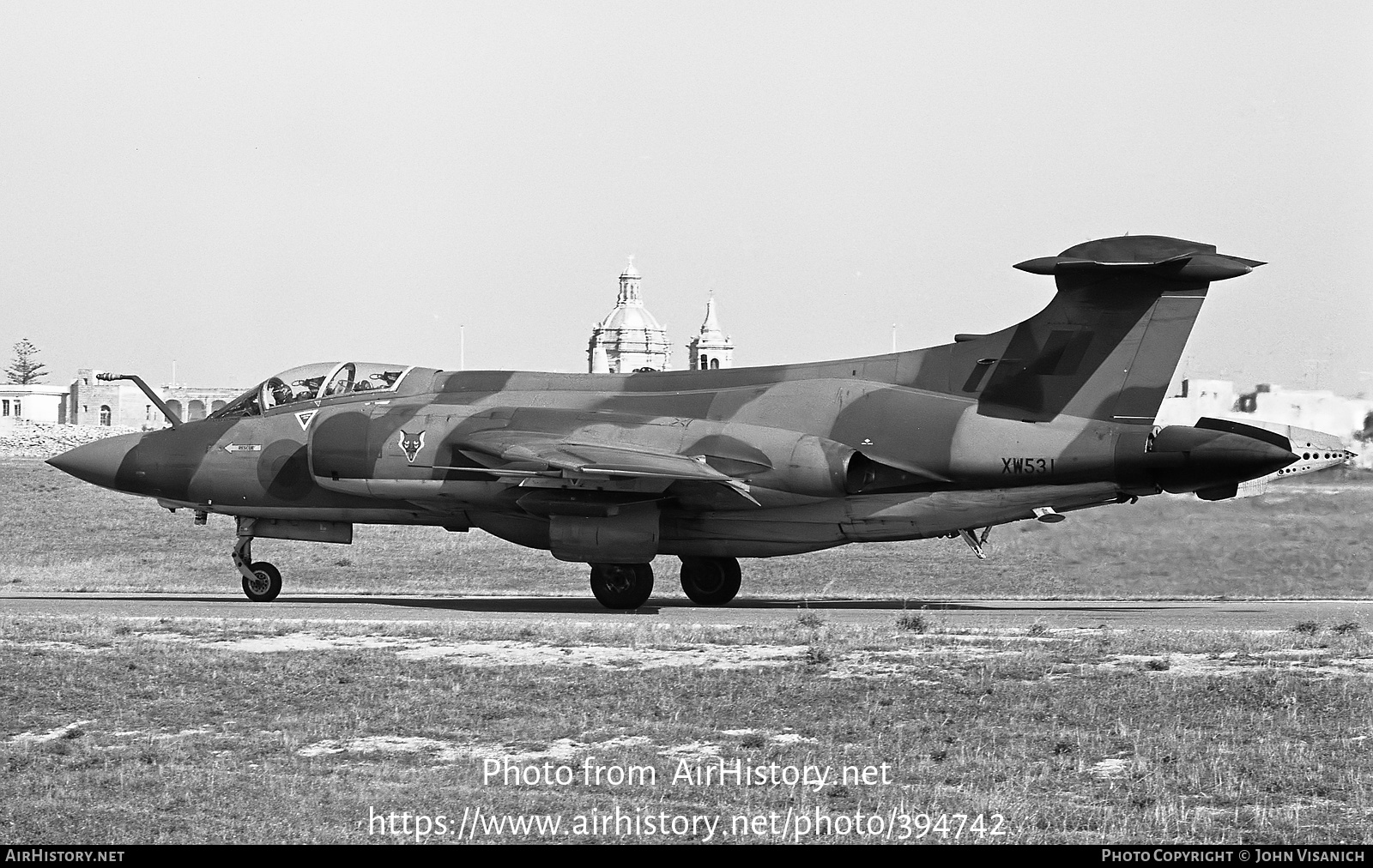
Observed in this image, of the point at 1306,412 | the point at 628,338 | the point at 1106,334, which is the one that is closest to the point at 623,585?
the point at 1106,334

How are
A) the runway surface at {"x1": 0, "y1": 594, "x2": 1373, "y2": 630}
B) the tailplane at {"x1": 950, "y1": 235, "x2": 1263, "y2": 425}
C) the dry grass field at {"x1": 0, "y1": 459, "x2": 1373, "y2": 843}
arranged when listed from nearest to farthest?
the dry grass field at {"x1": 0, "y1": 459, "x2": 1373, "y2": 843} → the runway surface at {"x1": 0, "y1": 594, "x2": 1373, "y2": 630} → the tailplane at {"x1": 950, "y1": 235, "x2": 1263, "y2": 425}

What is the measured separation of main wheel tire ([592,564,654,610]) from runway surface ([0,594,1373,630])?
294 millimetres

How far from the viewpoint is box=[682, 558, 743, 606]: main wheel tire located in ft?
78.5

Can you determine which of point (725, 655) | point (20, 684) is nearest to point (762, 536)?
point (725, 655)

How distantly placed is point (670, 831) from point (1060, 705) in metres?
4.84

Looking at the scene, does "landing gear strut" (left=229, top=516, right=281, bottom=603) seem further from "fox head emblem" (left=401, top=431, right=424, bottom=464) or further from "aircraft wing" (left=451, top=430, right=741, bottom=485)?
"aircraft wing" (left=451, top=430, right=741, bottom=485)

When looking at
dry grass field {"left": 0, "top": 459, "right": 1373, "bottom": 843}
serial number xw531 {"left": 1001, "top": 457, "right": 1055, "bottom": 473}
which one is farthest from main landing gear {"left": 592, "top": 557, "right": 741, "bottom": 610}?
serial number xw531 {"left": 1001, "top": 457, "right": 1055, "bottom": 473}

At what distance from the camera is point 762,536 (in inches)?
873

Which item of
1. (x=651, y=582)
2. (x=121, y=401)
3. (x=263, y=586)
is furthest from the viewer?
(x=121, y=401)

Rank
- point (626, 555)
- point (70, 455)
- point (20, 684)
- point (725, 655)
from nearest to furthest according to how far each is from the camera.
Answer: point (20, 684)
point (725, 655)
point (626, 555)
point (70, 455)

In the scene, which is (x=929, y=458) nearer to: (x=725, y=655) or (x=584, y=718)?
(x=725, y=655)

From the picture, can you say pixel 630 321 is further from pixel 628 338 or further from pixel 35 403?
pixel 35 403

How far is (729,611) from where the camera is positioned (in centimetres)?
2202

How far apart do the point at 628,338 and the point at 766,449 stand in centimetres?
14972
